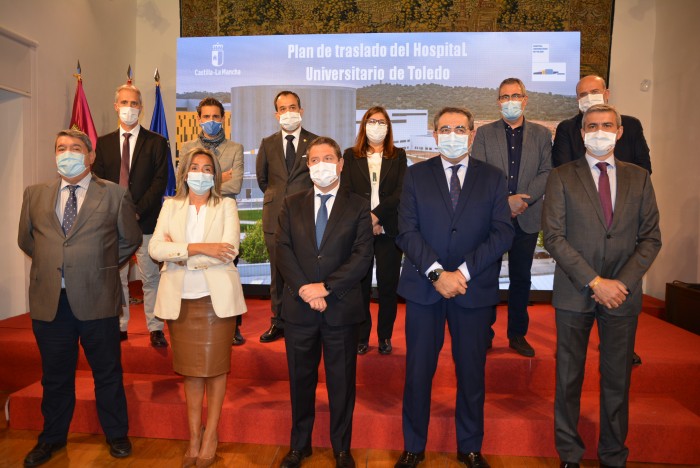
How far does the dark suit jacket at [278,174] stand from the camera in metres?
3.89

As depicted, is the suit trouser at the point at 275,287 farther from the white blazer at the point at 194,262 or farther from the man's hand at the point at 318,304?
the man's hand at the point at 318,304

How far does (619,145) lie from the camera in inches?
136

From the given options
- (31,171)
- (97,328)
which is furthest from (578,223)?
(31,171)

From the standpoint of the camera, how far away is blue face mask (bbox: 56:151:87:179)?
2965mm

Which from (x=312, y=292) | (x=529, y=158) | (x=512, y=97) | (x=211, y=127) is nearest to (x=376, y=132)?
(x=512, y=97)

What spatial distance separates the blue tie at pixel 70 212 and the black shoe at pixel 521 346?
9.13ft

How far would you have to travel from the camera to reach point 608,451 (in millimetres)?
2787

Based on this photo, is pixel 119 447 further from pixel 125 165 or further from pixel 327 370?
pixel 125 165

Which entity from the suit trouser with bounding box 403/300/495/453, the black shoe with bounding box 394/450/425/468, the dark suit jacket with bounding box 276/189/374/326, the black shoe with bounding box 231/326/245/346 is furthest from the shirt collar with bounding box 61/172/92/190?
the black shoe with bounding box 394/450/425/468

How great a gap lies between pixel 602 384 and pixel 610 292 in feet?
1.69

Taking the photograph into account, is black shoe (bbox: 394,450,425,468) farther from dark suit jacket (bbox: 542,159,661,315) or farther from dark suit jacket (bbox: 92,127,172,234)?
dark suit jacket (bbox: 92,127,172,234)

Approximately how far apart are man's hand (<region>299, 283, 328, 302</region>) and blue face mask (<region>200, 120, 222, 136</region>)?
1.65 metres

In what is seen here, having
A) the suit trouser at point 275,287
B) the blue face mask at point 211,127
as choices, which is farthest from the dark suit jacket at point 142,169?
the suit trouser at point 275,287

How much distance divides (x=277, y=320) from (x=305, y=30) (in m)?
3.66
